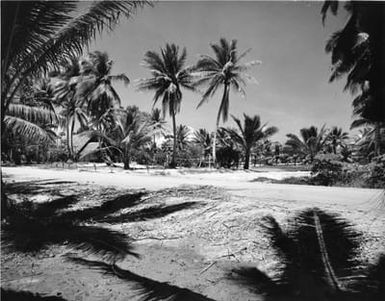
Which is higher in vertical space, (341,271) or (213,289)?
(341,271)

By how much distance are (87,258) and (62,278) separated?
441 millimetres

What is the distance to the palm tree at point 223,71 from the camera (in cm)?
2202

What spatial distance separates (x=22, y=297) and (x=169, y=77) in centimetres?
2140

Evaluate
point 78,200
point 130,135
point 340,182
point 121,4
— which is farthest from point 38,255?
point 130,135

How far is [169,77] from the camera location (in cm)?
2267

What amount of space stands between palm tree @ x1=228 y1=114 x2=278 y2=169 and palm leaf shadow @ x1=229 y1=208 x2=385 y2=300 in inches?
773

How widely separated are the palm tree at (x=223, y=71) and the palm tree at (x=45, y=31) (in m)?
17.3

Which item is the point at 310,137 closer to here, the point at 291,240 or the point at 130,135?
the point at 130,135

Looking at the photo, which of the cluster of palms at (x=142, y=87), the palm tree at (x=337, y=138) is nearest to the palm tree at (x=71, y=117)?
the cluster of palms at (x=142, y=87)

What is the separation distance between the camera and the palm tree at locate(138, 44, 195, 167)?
2253 centimetres

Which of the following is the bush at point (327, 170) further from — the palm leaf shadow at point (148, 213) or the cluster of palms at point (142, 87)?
the cluster of palms at point (142, 87)

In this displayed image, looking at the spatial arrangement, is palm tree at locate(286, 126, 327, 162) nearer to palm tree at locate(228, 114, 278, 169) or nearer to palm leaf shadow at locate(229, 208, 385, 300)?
palm tree at locate(228, 114, 278, 169)

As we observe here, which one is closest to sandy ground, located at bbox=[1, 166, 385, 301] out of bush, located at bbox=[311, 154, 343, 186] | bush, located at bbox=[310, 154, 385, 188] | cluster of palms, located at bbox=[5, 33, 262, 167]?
bush, located at bbox=[310, 154, 385, 188]

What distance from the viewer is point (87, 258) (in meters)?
3.28
